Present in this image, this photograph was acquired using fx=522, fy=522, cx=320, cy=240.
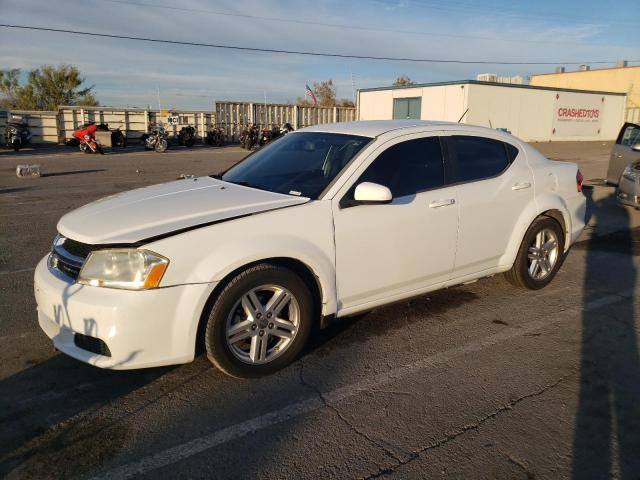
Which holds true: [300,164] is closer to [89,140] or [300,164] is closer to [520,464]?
[520,464]

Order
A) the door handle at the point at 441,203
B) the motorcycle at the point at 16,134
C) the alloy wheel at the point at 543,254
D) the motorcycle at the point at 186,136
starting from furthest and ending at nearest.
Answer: the motorcycle at the point at 186,136 → the motorcycle at the point at 16,134 → the alloy wheel at the point at 543,254 → the door handle at the point at 441,203

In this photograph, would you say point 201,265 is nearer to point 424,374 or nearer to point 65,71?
point 424,374

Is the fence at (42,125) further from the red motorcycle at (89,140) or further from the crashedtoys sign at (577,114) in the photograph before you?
the crashedtoys sign at (577,114)

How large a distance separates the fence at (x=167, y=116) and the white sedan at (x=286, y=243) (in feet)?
81.1

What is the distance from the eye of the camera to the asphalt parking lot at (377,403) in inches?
102

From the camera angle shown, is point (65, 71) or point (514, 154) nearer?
point (514, 154)

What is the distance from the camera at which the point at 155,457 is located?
2.62 metres

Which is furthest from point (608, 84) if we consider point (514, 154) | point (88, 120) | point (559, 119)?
point (514, 154)

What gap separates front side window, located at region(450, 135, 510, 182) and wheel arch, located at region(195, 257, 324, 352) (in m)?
1.59

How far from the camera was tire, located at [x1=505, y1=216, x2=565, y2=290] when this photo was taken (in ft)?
15.9

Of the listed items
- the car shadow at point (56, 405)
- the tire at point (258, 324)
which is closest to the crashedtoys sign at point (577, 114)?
the tire at point (258, 324)

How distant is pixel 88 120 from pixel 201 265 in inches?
1109

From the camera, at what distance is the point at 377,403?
3.12 meters

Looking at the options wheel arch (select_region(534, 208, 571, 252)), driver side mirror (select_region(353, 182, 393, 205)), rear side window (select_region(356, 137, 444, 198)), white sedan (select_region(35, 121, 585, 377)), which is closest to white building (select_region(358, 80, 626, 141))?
wheel arch (select_region(534, 208, 571, 252))
